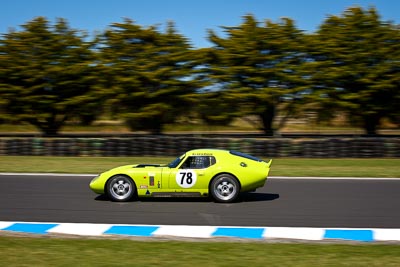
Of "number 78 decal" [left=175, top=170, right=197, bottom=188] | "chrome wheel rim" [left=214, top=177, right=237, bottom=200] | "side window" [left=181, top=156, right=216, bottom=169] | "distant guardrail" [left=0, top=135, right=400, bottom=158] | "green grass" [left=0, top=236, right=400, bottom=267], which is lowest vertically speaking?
"green grass" [left=0, top=236, right=400, bottom=267]

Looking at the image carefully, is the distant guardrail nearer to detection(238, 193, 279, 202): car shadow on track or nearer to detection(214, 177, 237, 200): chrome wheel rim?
detection(238, 193, 279, 202): car shadow on track

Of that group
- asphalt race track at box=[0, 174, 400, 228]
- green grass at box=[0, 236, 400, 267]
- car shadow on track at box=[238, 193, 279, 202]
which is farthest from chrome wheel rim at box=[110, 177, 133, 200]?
green grass at box=[0, 236, 400, 267]

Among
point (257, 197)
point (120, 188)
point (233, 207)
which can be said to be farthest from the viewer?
point (257, 197)

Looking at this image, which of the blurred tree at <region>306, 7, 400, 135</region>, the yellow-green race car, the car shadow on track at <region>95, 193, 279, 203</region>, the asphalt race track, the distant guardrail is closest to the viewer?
the asphalt race track

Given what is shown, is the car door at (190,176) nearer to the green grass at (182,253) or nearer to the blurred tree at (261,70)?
the green grass at (182,253)

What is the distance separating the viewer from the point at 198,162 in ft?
36.2

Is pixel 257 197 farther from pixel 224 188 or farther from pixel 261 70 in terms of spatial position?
pixel 261 70

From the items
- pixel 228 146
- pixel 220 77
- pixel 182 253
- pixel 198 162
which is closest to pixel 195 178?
pixel 198 162

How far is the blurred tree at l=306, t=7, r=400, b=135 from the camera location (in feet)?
101

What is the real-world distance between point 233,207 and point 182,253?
390 centimetres

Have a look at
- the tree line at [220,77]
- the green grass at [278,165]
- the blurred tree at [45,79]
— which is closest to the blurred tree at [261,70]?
the tree line at [220,77]

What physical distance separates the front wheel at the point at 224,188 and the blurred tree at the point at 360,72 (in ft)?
69.0

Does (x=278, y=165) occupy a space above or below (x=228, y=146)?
below

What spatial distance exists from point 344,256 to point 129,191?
565 centimetres
